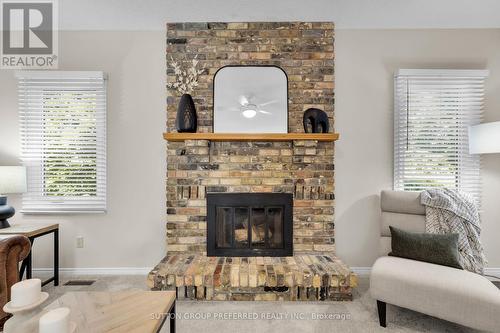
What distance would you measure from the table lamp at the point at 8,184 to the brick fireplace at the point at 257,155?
1381 millimetres

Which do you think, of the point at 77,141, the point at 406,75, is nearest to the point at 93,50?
the point at 77,141

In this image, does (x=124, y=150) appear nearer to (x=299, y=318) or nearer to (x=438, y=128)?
(x=299, y=318)

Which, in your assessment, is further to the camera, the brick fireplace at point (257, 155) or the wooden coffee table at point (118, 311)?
the brick fireplace at point (257, 155)

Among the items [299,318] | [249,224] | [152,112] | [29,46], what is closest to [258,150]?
[249,224]

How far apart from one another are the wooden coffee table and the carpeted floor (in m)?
0.61

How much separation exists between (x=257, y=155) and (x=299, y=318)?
1530 millimetres

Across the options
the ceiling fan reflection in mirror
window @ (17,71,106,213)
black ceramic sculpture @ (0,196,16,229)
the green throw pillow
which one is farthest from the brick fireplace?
black ceramic sculpture @ (0,196,16,229)

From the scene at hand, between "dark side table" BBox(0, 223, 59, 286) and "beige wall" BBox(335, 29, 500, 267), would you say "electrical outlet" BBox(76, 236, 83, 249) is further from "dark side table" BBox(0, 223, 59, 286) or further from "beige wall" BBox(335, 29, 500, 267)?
"beige wall" BBox(335, 29, 500, 267)

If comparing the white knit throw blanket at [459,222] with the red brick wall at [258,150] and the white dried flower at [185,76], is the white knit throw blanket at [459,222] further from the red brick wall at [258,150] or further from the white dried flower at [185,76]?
the white dried flower at [185,76]

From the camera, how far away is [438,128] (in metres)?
2.77

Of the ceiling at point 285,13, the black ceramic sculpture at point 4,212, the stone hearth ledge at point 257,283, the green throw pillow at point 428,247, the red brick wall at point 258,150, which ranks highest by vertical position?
the ceiling at point 285,13

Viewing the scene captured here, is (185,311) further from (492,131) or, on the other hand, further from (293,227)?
(492,131)

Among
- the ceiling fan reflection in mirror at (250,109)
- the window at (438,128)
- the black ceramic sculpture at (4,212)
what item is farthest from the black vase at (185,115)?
the window at (438,128)

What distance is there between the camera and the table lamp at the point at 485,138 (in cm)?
230
